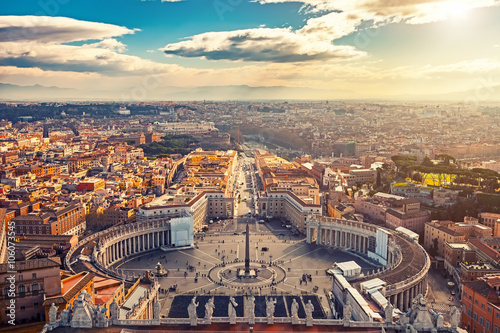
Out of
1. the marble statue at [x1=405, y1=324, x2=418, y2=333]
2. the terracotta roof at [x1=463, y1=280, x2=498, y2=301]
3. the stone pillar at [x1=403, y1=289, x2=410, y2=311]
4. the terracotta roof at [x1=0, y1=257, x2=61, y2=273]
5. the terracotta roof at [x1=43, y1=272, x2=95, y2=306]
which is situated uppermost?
the terracotta roof at [x1=0, y1=257, x2=61, y2=273]

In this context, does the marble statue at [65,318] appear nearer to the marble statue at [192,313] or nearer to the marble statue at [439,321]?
the marble statue at [192,313]

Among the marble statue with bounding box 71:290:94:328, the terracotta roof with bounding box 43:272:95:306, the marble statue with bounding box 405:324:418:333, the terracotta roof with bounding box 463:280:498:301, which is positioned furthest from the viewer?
the terracotta roof with bounding box 463:280:498:301

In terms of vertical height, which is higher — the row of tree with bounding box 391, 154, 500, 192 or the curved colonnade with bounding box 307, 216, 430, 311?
the row of tree with bounding box 391, 154, 500, 192

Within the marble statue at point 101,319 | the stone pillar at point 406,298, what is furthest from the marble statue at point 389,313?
the marble statue at point 101,319

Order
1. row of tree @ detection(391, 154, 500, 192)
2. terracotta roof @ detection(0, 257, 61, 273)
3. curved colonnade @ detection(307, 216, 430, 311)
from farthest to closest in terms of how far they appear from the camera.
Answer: row of tree @ detection(391, 154, 500, 192), curved colonnade @ detection(307, 216, 430, 311), terracotta roof @ detection(0, 257, 61, 273)

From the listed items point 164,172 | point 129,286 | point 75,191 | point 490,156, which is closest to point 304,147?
point 490,156

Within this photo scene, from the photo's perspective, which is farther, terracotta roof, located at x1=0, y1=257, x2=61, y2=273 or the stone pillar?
the stone pillar

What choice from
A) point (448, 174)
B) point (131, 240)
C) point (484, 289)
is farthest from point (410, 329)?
point (448, 174)

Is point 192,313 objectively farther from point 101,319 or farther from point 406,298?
point 406,298

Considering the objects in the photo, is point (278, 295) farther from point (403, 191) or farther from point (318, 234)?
point (403, 191)

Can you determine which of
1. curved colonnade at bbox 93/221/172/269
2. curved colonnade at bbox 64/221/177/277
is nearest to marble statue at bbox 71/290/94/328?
curved colonnade at bbox 64/221/177/277

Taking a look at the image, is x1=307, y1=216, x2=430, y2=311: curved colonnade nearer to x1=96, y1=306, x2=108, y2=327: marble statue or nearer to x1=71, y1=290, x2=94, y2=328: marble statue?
x1=96, y1=306, x2=108, y2=327: marble statue

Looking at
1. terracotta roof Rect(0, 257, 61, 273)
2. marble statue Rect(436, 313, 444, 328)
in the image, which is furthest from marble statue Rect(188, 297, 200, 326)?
marble statue Rect(436, 313, 444, 328)
